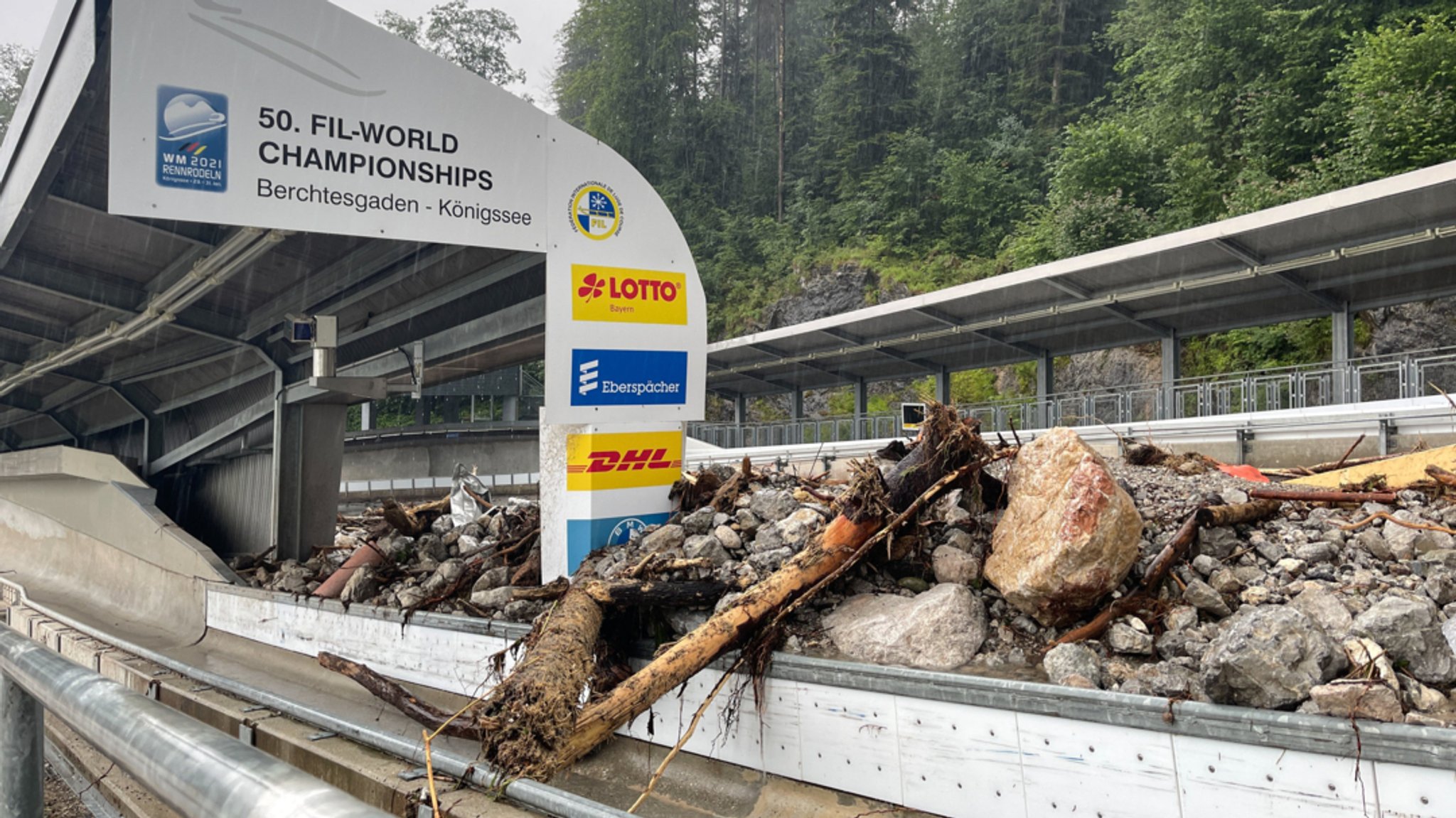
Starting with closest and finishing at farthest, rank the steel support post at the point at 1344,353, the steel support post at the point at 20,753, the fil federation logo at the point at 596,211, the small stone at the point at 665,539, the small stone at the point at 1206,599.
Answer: the steel support post at the point at 20,753 < the small stone at the point at 1206,599 < the small stone at the point at 665,539 < the fil federation logo at the point at 596,211 < the steel support post at the point at 1344,353

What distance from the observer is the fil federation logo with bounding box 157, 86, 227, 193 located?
23.0ft

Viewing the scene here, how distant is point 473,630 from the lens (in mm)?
7418

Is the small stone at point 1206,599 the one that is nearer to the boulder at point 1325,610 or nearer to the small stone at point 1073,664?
the boulder at point 1325,610

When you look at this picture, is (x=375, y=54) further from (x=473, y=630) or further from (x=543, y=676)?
(x=543, y=676)

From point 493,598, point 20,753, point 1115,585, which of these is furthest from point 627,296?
point 20,753

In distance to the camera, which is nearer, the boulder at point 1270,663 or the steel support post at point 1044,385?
the boulder at point 1270,663

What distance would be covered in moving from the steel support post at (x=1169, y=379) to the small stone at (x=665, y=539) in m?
11.6

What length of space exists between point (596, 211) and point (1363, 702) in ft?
22.5

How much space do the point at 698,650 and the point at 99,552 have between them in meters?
13.4

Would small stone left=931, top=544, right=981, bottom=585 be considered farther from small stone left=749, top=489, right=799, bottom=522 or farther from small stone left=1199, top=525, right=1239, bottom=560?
small stone left=749, top=489, right=799, bottom=522

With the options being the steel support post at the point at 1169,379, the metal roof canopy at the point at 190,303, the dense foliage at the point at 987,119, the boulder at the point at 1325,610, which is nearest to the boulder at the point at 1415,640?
the boulder at the point at 1325,610

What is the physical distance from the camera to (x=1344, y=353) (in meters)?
15.0

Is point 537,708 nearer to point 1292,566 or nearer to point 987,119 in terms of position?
point 1292,566

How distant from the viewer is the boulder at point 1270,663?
13.2ft
